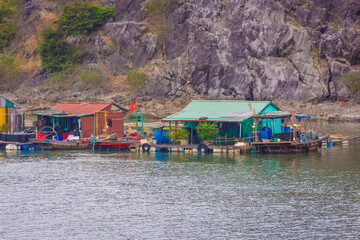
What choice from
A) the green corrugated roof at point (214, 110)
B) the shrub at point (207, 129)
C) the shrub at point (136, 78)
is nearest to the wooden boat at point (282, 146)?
the green corrugated roof at point (214, 110)

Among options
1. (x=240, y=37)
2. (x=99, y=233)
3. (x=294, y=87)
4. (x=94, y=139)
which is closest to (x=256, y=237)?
(x=99, y=233)

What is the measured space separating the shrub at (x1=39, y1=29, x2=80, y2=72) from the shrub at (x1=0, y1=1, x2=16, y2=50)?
1214 centimetres

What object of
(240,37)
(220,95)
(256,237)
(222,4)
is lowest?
(256,237)

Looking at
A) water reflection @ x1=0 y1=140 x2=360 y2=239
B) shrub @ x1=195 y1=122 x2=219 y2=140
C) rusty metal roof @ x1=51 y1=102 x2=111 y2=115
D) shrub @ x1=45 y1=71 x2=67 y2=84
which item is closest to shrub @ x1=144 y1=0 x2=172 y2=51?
shrub @ x1=45 y1=71 x2=67 y2=84

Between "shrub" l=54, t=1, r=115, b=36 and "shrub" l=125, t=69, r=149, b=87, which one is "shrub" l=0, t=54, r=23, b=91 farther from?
"shrub" l=125, t=69, r=149, b=87

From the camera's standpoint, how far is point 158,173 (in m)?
39.1

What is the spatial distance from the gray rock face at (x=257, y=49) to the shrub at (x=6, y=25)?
3033 cm

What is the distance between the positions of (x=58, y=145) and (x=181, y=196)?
2168 cm

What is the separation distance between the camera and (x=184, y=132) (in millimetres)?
48219

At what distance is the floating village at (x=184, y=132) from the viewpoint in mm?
46250

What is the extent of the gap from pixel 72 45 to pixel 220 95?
1282 inches

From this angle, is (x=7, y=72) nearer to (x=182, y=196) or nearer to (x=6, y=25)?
(x=6, y=25)

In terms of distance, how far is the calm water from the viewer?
26.1 metres

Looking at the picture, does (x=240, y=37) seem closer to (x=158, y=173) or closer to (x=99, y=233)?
(x=158, y=173)
